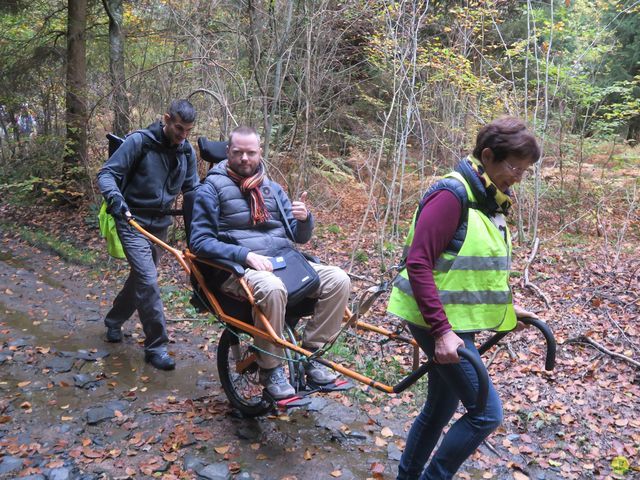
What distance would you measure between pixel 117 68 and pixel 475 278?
31.9ft

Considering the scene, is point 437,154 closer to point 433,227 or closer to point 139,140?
point 139,140

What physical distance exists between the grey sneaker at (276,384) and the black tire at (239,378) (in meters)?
0.31

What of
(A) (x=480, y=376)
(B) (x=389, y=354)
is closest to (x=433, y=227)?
(A) (x=480, y=376)

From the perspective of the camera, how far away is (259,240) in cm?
369

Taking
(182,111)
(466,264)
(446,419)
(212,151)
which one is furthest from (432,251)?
(182,111)

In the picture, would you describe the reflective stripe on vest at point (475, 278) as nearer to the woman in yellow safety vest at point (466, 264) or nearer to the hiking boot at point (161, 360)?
the woman in yellow safety vest at point (466, 264)

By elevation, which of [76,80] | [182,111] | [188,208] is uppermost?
[76,80]

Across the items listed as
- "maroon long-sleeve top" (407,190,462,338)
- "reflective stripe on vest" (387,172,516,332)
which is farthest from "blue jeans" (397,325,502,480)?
"maroon long-sleeve top" (407,190,462,338)

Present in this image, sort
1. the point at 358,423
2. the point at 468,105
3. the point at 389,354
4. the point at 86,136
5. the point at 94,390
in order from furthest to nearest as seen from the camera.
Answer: the point at 86,136
the point at 468,105
the point at 389,354
the point at 94,390
the point at 358,423

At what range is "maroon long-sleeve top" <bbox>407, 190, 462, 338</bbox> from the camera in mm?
2311

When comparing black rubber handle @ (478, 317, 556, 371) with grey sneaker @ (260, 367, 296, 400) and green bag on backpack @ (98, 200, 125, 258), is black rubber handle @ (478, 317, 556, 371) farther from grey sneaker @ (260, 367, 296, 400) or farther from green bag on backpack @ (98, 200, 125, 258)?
green bag on backpack @ (98, 200, 125, 258)

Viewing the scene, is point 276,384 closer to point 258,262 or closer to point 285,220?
point 258,262

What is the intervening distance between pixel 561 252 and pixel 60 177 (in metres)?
9.89

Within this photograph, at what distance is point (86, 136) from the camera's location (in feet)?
34.3
